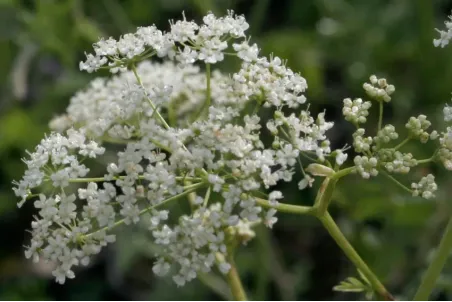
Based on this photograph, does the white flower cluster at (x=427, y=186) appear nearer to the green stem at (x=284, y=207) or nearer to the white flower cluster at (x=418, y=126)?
the white flower cluster at (x=418, y=126)

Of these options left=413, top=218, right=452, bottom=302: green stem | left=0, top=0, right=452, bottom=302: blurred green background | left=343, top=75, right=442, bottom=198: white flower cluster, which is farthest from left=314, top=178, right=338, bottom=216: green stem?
left=0, top=0, right=452, bottom=302: blurred green background

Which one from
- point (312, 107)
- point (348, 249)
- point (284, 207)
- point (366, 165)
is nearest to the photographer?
point (366, 165)

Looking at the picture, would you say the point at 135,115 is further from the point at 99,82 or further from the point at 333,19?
the point at 333,19

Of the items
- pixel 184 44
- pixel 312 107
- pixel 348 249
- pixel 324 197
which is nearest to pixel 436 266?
pixel 348 249

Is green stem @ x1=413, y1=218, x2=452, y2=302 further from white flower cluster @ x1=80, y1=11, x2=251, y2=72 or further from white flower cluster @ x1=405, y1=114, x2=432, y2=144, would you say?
white flower cluster @ x1=80, y1=11, x2=251, y2=72

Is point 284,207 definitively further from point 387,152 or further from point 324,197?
point 387,152

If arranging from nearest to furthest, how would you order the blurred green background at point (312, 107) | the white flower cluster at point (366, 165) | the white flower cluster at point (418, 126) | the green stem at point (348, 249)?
the white flower cluster at point (366, 165), the white flower cluster at point (418, 126), the green stem at point (348, 249), the blurred green background at point (312, 107)

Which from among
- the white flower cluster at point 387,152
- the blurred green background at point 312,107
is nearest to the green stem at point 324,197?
the white flower cluster at point 387,152

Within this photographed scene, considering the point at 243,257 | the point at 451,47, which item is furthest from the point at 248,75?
the point at 451,47
